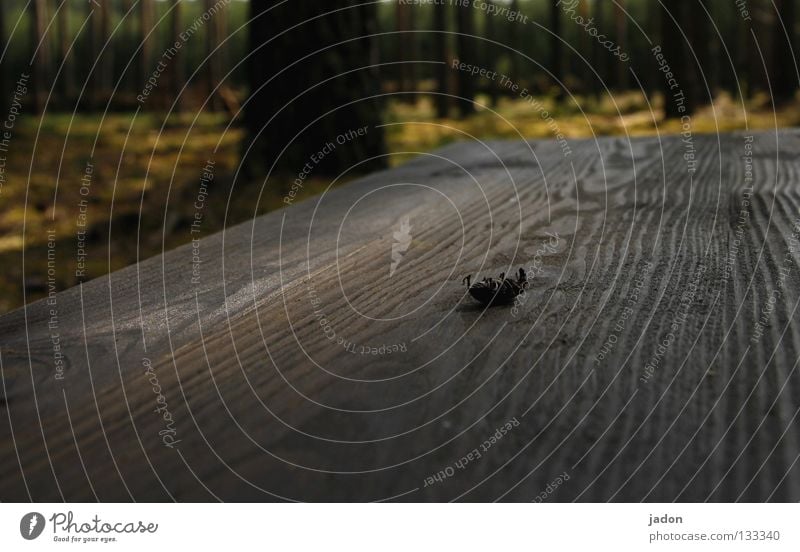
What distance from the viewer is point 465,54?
1571 cm

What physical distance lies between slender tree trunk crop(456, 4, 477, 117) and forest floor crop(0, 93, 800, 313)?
1.20ft

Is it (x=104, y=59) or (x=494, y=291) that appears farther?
(x=104, y=59)

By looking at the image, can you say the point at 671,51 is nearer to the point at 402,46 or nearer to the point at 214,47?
the point at 214,47

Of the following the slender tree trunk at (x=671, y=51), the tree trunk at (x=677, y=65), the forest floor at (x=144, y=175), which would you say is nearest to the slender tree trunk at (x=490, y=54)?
the forest floor at (x=144, y=175)

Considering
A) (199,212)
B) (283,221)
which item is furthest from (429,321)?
(199,212)

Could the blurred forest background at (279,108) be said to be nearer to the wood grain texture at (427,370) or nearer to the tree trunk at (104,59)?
the tree trunk at (104,59)

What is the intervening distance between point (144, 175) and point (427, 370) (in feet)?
31.9

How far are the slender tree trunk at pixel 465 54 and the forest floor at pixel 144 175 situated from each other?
0.37 meters

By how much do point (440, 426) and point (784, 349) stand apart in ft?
1.21

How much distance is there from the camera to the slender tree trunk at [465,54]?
49.1 ft

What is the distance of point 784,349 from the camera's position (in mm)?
777

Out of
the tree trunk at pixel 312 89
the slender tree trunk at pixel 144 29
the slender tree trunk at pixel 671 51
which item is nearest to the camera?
the tree trunk at pixel 312 89
